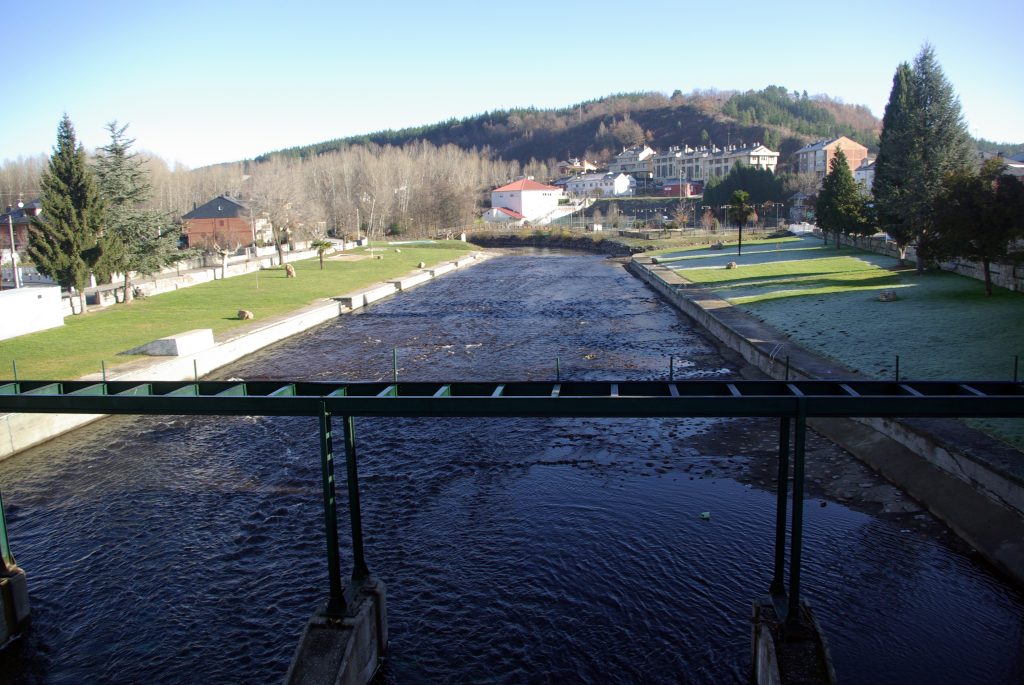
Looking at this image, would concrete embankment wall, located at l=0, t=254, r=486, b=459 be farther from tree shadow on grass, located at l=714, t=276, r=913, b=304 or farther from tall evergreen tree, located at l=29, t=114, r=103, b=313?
tree shadow on grass, located at l=714, t=276, r=913, b=304

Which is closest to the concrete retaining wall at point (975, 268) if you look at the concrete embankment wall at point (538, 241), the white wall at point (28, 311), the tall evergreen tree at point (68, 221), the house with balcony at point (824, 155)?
the white wall at point (28, 311)

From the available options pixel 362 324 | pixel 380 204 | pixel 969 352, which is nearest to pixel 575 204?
pixel 380 204

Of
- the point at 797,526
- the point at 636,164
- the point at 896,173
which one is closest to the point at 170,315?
the point at 797,526

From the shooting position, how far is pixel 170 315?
36000 mm

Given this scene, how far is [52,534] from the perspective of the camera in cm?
1452

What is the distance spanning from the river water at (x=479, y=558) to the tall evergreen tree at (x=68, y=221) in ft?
53.4

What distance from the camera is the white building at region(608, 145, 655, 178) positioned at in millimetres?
189125

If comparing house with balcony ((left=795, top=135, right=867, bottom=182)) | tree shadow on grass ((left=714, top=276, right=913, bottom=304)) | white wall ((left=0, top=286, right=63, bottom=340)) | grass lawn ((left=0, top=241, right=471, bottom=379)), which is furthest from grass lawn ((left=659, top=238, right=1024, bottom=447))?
house with balcony ((left=795, top=135, right=867, bottom=182))

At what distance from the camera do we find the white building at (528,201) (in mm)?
144000

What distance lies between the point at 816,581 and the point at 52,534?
44.0 feet

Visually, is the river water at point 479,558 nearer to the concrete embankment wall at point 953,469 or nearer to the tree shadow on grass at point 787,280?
the concrete embankment wall at point 953,469

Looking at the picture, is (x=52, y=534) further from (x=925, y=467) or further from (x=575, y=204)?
(x=575, y=204)

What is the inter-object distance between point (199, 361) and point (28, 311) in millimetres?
8515

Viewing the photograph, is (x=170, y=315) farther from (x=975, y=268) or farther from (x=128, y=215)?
(x=975, y=268)
